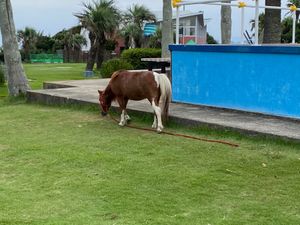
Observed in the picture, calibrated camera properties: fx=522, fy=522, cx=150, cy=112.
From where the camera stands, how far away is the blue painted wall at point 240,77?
830cm

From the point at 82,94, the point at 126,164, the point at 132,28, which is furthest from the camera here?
the point at 132,28

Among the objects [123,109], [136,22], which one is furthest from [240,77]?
[136,22]

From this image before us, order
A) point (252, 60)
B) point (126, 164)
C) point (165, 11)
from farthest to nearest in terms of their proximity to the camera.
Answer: point (165, 11) → point (252, 60) → point (126, 164)

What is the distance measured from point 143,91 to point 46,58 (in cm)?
5279

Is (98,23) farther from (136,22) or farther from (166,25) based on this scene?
(166,25)

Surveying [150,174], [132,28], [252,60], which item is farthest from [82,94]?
[132,28]

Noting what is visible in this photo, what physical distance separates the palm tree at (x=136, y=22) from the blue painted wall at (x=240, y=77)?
103 ft

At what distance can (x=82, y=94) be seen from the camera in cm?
1221

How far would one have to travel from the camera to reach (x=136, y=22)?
4272 centimetres

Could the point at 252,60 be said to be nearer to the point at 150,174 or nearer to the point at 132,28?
the point at 150,174

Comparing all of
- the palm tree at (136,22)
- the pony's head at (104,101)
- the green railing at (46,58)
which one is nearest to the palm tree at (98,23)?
the palm tree at (136,22)

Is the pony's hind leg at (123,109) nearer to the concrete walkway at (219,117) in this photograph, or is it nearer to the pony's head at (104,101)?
the pony's head at (104,101)

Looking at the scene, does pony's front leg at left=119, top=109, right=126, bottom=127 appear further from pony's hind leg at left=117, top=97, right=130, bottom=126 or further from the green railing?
the green railing

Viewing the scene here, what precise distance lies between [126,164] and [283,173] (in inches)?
73.2
